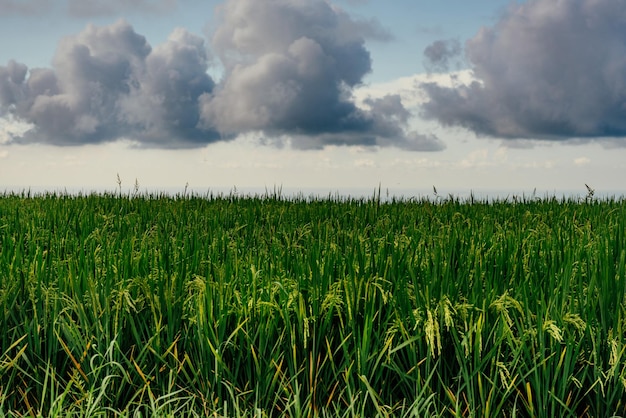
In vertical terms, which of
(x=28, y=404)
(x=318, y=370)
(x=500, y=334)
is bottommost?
(x=28, y=404)


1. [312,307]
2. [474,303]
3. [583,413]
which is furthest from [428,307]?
[583,413]

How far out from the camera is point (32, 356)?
3170 mm

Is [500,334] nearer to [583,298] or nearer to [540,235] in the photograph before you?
[583,298]

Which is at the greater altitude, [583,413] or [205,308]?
[205,308]

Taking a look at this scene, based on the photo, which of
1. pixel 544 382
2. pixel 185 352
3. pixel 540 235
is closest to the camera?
pixel 544 382

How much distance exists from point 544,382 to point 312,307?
1109mm

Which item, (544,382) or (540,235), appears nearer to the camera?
(544,382)

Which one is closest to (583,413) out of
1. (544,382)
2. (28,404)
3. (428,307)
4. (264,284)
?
(544,382)

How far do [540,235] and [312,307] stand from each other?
146 inches

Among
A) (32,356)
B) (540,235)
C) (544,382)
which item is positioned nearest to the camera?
(544,382)

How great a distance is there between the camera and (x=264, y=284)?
3293 mm

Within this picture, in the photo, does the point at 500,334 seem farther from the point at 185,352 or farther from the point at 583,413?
the point at 185,352

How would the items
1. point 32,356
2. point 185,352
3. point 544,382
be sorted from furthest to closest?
1. point 32,356
2. point 185,352
3. point 544,382

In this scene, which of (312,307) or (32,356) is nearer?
(312,307)
